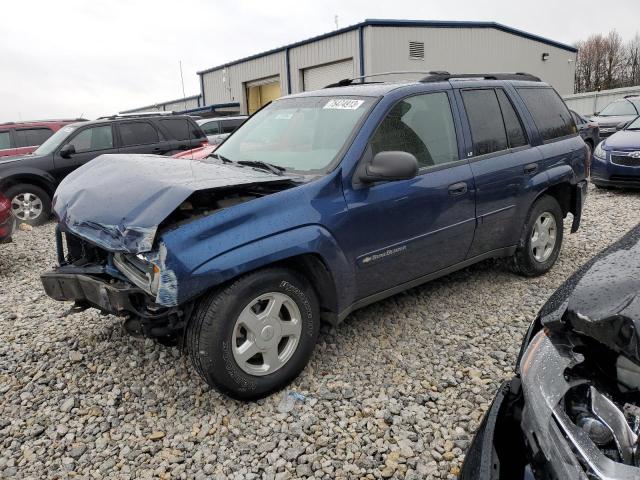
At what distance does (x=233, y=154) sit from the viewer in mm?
3924

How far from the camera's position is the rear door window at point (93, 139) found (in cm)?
916

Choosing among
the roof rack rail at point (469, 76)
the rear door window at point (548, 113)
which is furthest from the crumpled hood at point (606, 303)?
the rear door window at point (548, 113)

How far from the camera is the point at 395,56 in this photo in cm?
1995

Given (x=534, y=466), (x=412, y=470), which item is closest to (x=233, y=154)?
(x=412, y=470)

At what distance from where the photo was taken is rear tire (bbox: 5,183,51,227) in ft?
27.6

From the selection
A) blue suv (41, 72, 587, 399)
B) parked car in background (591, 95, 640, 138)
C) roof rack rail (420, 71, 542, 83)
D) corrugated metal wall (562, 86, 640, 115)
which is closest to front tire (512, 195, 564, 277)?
blue suv (41, 72, 587, 399)

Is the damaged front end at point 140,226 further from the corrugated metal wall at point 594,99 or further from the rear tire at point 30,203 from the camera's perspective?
the corrugated metal wall at point 594,99

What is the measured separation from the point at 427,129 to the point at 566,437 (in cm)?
269

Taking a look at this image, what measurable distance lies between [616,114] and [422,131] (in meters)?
12.3

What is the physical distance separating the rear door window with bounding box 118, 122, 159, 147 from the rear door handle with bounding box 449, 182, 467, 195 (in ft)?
24.8

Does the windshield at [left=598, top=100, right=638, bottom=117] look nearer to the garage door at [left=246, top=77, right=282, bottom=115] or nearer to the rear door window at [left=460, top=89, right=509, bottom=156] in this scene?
the rear door window at [left=460, top=89, right=509, bottom=156]

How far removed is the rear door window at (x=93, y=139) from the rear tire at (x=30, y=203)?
105 centimetres

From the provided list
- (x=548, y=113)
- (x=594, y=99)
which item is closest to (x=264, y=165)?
(x=548, y=113)

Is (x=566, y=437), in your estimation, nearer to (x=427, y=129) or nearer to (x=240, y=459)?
(x=240, y=459)
